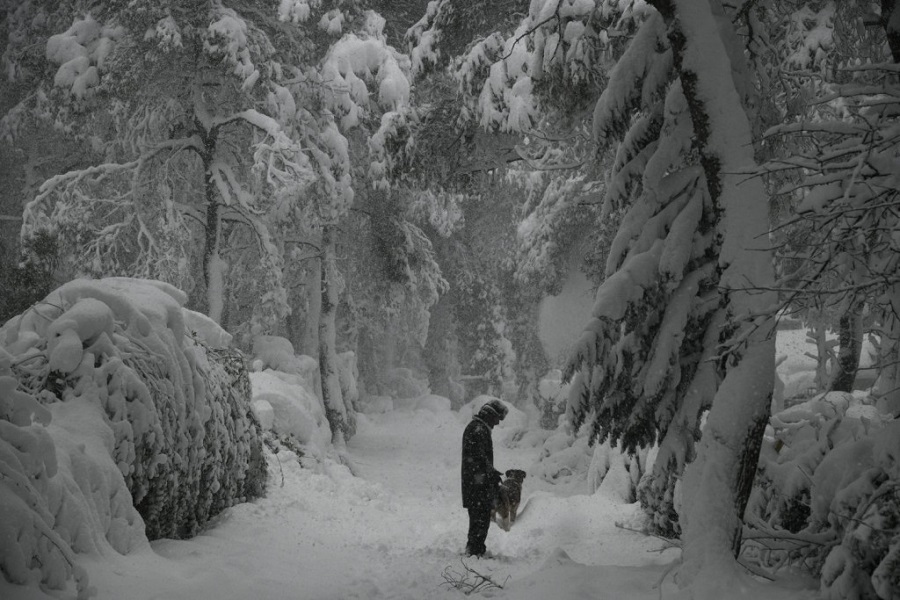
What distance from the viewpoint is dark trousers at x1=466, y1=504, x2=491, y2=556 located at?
22.9 ft

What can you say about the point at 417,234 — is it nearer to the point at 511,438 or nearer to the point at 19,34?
the point at 511,438

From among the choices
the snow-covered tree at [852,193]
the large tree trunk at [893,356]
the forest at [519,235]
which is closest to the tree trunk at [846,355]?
the forest at [519,235]

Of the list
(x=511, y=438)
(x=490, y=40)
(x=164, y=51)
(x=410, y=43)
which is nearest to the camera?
(x=490, y=40)

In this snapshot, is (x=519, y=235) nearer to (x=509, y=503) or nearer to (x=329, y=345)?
(x=329, y=345)

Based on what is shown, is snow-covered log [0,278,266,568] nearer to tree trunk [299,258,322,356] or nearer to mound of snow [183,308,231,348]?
mound of snow [183,308,231,348]

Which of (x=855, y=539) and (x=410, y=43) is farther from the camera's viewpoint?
(x=410, y=43)

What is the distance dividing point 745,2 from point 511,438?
57.7 ft

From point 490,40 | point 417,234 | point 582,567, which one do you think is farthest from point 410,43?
point 417,234

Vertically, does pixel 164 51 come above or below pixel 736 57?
above

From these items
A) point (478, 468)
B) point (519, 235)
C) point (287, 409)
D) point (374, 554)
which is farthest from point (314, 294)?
point (374, 554)

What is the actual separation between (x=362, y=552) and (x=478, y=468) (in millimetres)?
1517

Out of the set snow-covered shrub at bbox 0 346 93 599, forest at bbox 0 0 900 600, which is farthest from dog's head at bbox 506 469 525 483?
snow-covered shrub at bbox 0 346 93 599

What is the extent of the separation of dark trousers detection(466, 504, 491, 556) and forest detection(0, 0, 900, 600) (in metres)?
1.71

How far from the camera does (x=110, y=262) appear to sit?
13273mm
